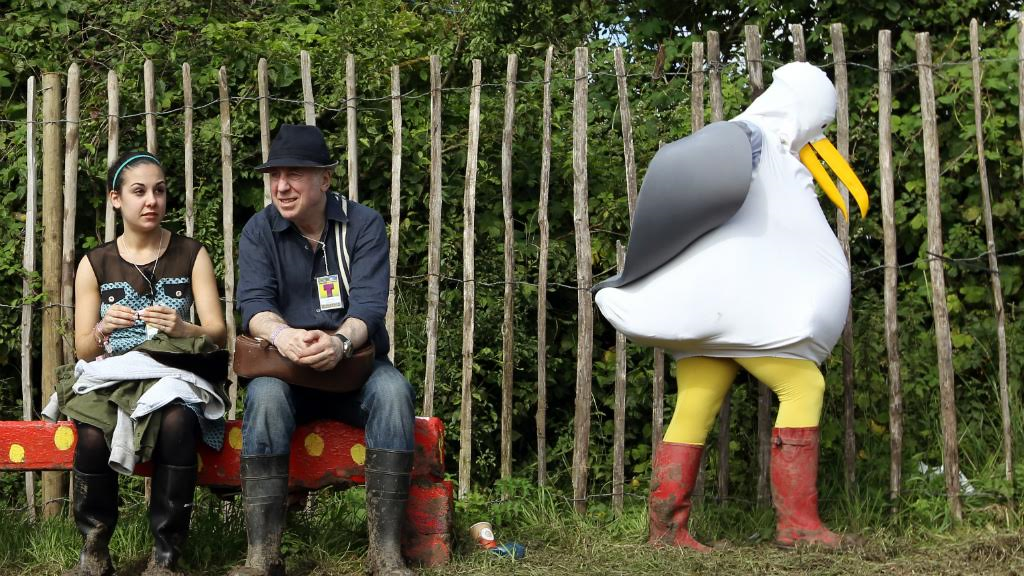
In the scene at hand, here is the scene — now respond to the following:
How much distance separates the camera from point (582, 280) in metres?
4.71

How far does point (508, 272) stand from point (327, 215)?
90 centimetres

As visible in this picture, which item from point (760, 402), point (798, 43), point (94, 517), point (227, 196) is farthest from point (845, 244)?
point (94, 517)

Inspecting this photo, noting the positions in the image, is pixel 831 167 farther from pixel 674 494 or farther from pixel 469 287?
pixel 469 287

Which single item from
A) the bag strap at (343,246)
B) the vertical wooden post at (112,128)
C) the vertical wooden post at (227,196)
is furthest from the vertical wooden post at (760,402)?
the vertical wooden post at (112,128)

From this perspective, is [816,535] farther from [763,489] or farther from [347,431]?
[347,431]

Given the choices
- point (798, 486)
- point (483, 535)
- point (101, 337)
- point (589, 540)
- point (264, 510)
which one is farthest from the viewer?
point (589, 540)

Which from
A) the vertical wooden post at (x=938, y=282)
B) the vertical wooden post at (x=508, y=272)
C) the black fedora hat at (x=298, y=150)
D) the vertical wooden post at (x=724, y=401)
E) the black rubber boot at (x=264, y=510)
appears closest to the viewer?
the black rubber boot at (x=264, y=510)

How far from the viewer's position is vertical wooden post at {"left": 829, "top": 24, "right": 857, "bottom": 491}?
4.50 meters

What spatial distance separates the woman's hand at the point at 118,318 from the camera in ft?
13.3

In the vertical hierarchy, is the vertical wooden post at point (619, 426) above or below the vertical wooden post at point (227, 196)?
below

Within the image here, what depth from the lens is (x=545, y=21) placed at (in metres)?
6.61

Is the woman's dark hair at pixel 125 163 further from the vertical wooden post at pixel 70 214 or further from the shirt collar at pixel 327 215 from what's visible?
the vertical wooden post at pixel 70 214

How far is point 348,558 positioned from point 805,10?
390 centimetres

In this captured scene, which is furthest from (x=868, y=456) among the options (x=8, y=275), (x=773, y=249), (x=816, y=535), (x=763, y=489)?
(x=8, y=275)
